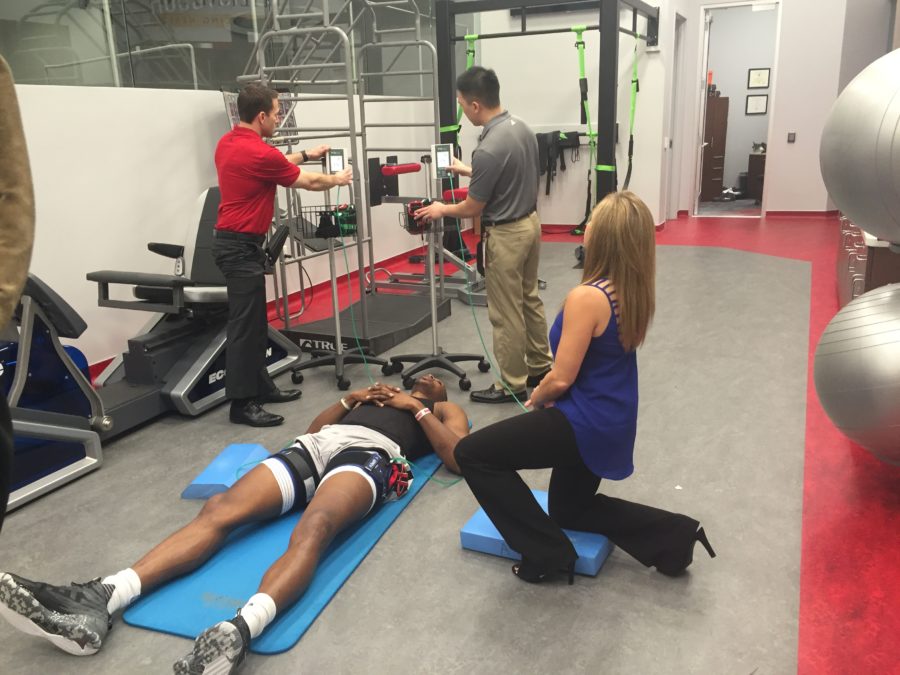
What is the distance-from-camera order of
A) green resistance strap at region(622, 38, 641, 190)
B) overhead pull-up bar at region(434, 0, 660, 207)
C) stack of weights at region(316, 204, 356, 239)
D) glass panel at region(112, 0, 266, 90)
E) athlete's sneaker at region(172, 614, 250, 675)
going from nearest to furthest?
athlete's sneaker at region(172, 614, 250, 675), stack of weights at region(316, 204, 356, 239), glass panel at region(112, 0, 266, 90), overhead pull-up bar at region(434, 0, 660, 207), green resistance strap at region(622, 38, 641, 190)

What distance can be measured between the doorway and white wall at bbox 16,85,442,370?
8.26 meters

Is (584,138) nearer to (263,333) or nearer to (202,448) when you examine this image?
(263,333)

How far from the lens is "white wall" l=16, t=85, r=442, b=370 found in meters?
3.85

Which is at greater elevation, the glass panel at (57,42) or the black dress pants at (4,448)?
the glass panel at (57,42)

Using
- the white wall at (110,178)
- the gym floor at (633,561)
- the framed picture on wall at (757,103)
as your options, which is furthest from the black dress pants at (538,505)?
the framed picture on wall at (757,103)

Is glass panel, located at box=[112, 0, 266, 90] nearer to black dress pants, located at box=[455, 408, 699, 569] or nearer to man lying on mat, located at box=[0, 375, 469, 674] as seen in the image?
man lying on mat, located at box=[0, 375, 469, 674]

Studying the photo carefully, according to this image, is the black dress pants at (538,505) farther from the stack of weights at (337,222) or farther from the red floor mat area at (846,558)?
the stack of weights at (337,222)

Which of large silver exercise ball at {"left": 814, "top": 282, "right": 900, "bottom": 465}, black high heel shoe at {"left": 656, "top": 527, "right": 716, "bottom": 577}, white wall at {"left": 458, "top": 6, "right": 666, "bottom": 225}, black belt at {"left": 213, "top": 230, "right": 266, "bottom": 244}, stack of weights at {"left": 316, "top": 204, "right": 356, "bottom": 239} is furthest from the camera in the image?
white wall at {"left": 458, "top": 6, "right": 666, "bottom": 225}

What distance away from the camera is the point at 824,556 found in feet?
7.70

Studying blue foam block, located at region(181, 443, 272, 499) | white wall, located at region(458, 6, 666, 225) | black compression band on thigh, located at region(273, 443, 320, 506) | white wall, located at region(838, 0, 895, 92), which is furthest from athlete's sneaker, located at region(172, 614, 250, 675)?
white wall, located at region(838, 0, 895, 92)

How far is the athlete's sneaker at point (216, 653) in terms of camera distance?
1753mm

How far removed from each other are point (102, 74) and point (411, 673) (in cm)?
389

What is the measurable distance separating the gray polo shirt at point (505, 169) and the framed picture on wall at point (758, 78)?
928cm

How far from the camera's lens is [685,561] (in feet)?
7.26
